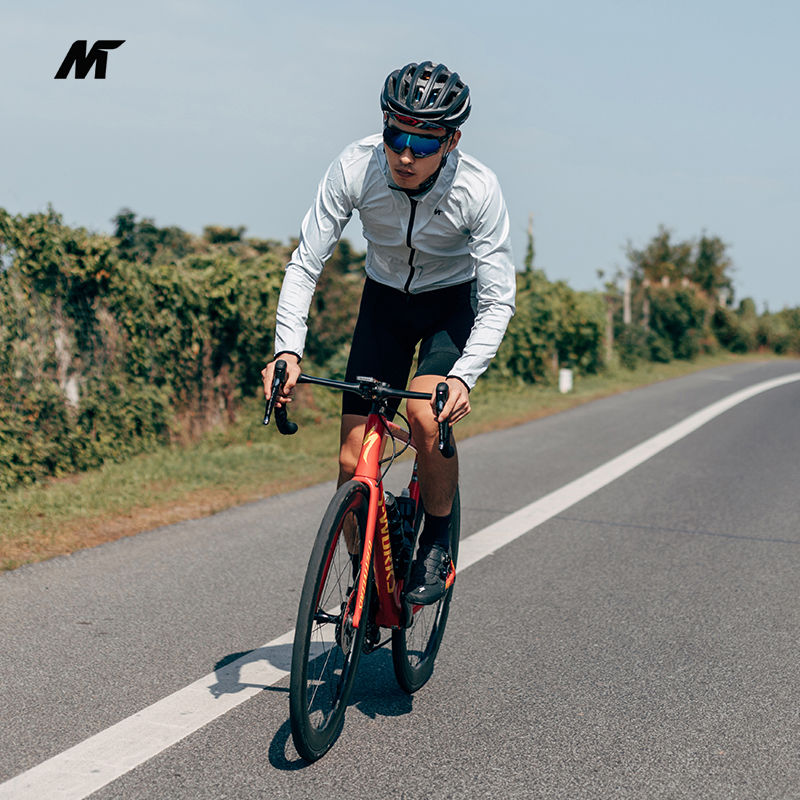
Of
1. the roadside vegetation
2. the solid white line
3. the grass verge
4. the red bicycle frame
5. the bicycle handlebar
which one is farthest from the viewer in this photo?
the roadside vegetation

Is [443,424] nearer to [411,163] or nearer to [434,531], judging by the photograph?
[434,531]

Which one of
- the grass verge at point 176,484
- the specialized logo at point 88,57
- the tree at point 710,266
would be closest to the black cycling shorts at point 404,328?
the grass verge at point 176,484

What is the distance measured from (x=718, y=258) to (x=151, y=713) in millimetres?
60822

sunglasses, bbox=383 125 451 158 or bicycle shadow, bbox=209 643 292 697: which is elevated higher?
sunglasses, bbox=383 125 451 158

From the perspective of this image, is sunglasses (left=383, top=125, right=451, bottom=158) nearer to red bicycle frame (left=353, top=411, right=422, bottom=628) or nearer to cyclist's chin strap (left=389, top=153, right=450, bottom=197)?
cyclist's chin strap (left=389, top=153, right=450, bottom=197)

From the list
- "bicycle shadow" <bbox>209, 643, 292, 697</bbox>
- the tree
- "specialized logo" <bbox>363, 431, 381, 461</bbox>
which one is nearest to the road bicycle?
"specialized logo" <bbox>363, 431, 381, 461</bbox>

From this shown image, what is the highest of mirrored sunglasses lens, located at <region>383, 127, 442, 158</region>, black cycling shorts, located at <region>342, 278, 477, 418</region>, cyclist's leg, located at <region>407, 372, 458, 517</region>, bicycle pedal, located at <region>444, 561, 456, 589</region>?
mirrored sunglasses lens, located at <region>383, 127, 442, 158</region>

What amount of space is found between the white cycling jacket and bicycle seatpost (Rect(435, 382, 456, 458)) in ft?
1.07

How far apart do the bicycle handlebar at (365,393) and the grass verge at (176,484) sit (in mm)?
2844

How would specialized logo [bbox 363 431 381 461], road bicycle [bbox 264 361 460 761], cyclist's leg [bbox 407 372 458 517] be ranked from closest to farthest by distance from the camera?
road bicycle [bbox 264 361 460 761]
specialized logo [bbox 363 431 381 461]
cyclist's leg [bbox 407 372 458 517]

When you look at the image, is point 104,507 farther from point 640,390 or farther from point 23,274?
point 640,390

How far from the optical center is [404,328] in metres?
3.90

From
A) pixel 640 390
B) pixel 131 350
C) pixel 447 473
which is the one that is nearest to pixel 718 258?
pixel 640 390

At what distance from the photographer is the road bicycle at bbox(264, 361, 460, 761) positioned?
9.97ft
